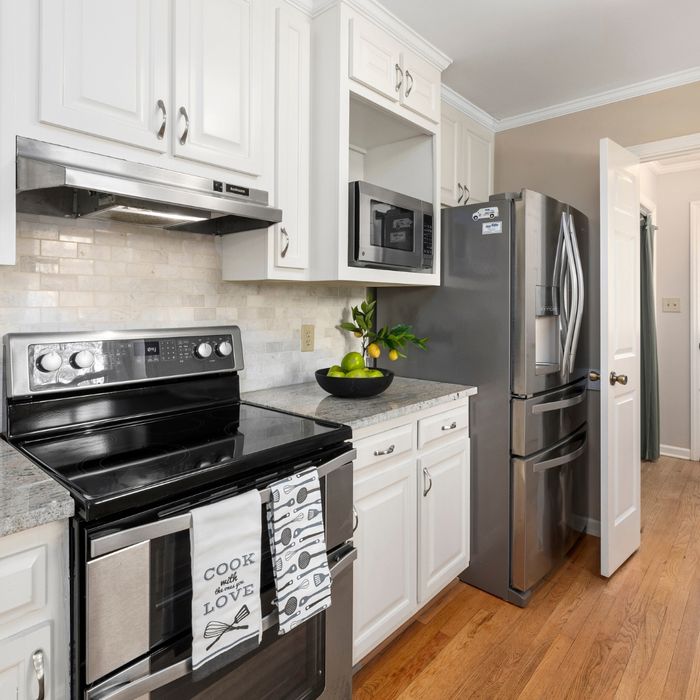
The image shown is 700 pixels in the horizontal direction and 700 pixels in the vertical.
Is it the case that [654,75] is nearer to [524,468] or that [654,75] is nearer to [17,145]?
[524,468]

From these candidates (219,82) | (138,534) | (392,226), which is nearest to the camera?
(138,534)

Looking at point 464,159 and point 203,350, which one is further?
Result: point 464,159

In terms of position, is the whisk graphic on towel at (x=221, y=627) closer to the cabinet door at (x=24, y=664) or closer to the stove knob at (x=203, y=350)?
the cabinet door at (x=24, y=664)

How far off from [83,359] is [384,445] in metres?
0.97

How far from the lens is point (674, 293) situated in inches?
170

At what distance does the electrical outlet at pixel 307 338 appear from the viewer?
224 cm

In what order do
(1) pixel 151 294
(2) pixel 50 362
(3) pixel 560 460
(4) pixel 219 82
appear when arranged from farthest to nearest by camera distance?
(3) pixel 560 460
(1) pixel 151 294
(4) pixel 219 82
(2) pixel 50 362

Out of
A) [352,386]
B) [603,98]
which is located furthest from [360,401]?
[603,98]

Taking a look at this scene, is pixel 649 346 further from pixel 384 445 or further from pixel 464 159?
pixel 384 445

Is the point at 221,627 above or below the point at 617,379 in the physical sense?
below

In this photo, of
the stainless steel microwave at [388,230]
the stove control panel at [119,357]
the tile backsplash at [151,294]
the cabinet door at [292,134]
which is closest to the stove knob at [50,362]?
the stove control panel at [119,357]

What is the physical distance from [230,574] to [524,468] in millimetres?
1462

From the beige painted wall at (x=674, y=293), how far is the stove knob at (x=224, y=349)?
4.03m

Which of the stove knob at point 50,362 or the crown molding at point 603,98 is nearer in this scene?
the stove knob at point 50,362
